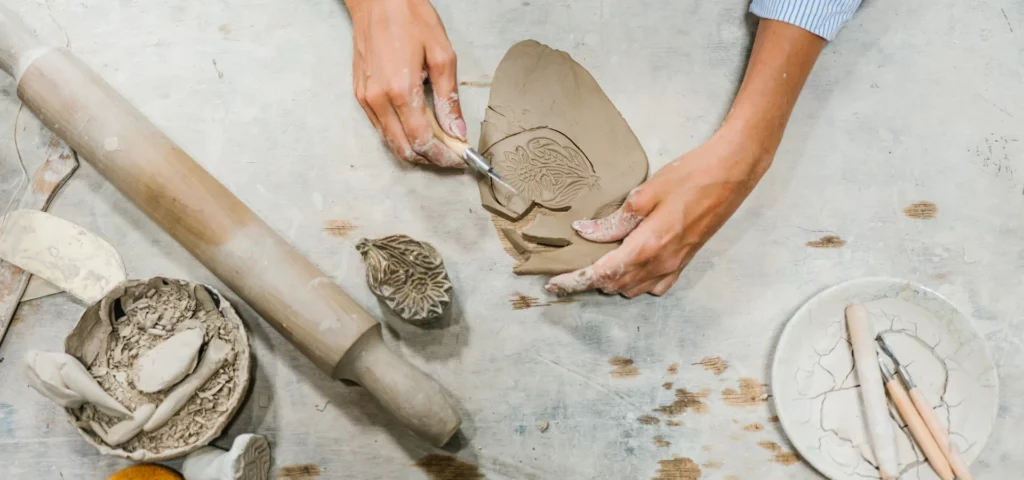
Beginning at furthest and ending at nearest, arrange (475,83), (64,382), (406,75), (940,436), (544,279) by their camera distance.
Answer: (475,83) → (544,279) → (406,75) → (940,436) → (64,382)

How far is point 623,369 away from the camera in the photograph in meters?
2.07

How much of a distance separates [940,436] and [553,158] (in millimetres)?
1469

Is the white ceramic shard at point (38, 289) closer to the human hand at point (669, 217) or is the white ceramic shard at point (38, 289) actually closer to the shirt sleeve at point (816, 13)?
the human hand at point (669, 217)

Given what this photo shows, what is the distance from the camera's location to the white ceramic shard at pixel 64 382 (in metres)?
1.77

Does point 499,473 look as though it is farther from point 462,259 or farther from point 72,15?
point 72,15

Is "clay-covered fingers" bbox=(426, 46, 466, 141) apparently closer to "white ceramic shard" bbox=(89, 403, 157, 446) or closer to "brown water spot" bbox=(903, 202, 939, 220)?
"white ceramic shard" bbox=(89, 403, 157, 446)

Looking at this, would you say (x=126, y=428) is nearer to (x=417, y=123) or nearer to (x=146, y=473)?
(x=146, y=473)

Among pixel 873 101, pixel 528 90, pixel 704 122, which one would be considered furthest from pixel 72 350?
pixel 873 101

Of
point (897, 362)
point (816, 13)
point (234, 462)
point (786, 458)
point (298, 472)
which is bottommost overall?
point (298, 472)

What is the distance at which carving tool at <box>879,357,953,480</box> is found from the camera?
1.90 m

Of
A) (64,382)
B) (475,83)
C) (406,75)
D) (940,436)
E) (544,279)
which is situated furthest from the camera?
(475,83)

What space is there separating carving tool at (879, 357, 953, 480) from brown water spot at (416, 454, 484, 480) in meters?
1.33

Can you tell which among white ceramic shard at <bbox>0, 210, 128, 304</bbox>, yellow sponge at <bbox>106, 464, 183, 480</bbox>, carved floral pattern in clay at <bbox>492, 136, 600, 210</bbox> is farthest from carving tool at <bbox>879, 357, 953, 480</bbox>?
white ceramic shard at <bbox>0, 210, 128, 304</bbox>

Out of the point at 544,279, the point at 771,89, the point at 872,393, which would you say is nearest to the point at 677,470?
the point at 872,393
